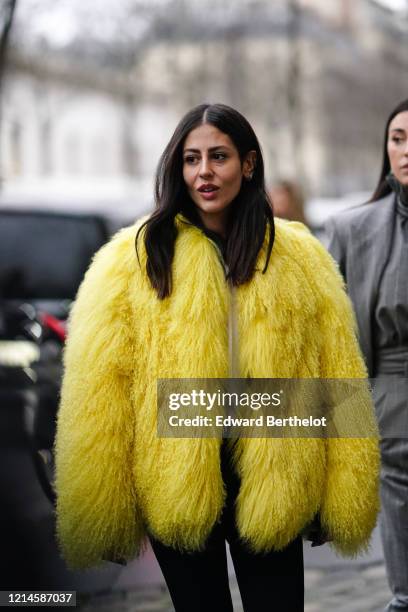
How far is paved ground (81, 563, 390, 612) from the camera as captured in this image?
475 cm

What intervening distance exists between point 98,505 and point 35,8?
1878 cm

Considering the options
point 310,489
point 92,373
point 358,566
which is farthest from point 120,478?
point 358,566

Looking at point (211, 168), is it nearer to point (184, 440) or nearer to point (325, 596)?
point (184, 440)

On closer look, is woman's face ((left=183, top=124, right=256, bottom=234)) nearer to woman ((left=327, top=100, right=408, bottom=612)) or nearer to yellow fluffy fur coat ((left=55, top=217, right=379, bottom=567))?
yellow fluffy fur coat ((left=55, top=217, right=379, bottom=567))

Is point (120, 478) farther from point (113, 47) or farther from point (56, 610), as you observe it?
point (113, 47)

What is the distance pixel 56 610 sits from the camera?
460cm

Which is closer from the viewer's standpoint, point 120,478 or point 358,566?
point 120,478

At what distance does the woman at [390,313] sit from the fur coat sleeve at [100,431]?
130 cm

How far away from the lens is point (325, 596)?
16.1 feet

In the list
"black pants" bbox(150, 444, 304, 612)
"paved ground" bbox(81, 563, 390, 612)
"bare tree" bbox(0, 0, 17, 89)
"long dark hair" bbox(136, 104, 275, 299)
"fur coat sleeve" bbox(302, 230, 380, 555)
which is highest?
"bare tree" bbox(0, 0, 17, 89)

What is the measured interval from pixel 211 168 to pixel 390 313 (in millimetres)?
1239

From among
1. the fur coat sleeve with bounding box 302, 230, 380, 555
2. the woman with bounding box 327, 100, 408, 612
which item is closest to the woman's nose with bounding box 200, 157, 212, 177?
A: the fur coat sleeve with bounding box 302, 230, 380, 555

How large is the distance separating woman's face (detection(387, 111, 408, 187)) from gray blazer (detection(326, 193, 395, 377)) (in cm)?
19

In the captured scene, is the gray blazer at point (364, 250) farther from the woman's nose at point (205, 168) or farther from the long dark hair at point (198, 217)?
the woman's nose at point (205, 168)
